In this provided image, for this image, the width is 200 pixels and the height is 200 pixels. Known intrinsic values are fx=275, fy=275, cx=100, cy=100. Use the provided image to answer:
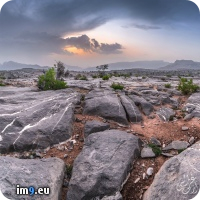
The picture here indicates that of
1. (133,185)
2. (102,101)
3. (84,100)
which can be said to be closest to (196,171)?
(133,185)

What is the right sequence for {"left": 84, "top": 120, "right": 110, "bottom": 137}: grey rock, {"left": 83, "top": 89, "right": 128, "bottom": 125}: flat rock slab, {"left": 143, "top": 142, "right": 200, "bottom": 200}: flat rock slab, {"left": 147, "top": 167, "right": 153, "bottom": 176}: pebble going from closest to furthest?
{"left": 143, "top": 142, "right": 200, "bottom": 200}: flat rock slab < {"left": 147, "top": 167, "right": 153, "bottom": 176}: pebble < {"left": 84, "top": 120, "right": 110, "bottom": 137}: grey rock < {"left": 83, "top": 89, "right": 128, "bottom": 125}: flat rock slab

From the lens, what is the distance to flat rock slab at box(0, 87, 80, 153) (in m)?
12.5

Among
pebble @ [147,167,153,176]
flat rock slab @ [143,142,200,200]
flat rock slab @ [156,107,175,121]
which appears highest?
flat rock slab @ [156,107,175,121]

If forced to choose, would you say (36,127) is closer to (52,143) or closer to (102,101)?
(52,143)

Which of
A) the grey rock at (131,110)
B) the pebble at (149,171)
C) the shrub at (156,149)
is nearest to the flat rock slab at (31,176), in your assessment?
the pebble at (149,171)

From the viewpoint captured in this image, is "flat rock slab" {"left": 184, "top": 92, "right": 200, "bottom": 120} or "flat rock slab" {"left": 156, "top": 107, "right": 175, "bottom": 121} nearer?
"flat rock slab" {"left": 184, "top": 92, "right": 200, "bottom": 120}

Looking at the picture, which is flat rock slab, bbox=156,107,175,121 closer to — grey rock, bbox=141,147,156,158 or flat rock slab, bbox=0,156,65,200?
grey rock, bbox=141,147,156,158

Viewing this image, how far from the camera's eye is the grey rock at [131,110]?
15523mm

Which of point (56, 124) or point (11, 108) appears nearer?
point (56, 124)

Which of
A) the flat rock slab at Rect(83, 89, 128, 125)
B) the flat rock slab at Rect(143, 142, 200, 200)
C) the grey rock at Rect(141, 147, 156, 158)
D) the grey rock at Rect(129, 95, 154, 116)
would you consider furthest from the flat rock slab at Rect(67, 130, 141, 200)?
the grey rock at Rect(129, 95, 154, 116)

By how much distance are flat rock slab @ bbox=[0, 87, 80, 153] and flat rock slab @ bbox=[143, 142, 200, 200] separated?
16.9 ft

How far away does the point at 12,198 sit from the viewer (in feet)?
28.7

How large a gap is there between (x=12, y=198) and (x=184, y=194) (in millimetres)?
5509

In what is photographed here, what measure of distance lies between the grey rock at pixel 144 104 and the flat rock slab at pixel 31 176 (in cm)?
714
